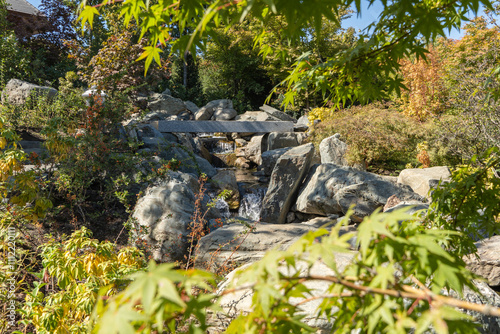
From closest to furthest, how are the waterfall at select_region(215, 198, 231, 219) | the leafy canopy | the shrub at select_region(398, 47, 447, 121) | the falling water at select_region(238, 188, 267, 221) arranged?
the leafy canopy
the waterfall at select_region(215, 198, 231, 219)
the falling water at select_region(238, 188, 267, 221)
the shrub at select_region(398, 47, 447, 121)

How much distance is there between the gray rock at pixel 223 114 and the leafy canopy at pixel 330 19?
14.3 metres

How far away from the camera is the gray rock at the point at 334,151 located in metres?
9.58

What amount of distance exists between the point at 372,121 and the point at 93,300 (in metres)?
9.57

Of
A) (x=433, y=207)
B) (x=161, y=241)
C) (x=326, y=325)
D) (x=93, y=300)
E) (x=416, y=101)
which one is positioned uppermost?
(x=416, y=101)

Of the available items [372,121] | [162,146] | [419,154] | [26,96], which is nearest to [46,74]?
[26,96]

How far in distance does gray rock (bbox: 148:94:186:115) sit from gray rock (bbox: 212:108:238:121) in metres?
1.90

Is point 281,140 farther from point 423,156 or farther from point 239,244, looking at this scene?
point 239,244

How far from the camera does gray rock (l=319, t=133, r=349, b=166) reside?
31.4 ft

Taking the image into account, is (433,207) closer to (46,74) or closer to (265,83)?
(46,74)

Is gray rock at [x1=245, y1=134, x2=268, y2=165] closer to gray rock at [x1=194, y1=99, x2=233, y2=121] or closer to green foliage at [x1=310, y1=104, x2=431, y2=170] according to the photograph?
green foliage at [x1=310, y1=104, x2=431, y2=170]

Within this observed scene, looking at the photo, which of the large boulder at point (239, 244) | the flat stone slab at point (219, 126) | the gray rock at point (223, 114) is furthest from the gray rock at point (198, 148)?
the large boulder at point (239, 244)

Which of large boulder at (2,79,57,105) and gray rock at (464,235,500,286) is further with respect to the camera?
large boulder at (2,79,57,105)

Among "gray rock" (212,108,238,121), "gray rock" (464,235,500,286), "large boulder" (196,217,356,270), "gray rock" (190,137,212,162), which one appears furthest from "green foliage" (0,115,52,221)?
"gray rock" (212,108,238,121)

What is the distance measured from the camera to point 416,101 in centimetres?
1208
